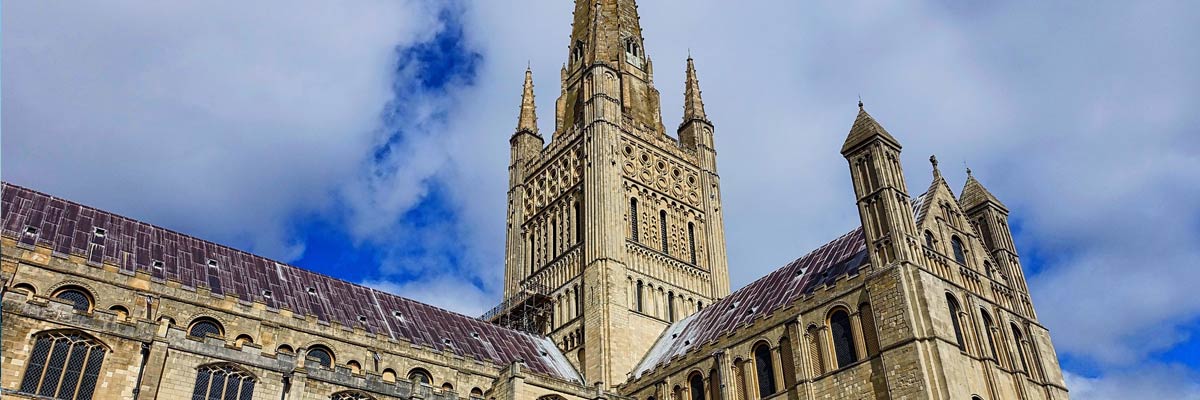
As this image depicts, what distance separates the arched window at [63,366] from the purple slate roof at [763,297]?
2508cm

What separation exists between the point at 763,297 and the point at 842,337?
9363 millimetres

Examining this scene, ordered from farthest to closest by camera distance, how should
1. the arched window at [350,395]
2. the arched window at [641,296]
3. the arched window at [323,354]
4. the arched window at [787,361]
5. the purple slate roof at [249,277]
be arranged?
the arched window at [641,296] → the arched window at [323,354] → the purple slate roof at [249,277] → the arched window at [787,361] → the arched window at [350,395]

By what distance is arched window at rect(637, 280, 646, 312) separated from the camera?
50409mm

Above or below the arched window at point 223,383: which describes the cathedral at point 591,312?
above

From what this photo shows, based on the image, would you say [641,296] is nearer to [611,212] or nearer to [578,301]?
[578,301]

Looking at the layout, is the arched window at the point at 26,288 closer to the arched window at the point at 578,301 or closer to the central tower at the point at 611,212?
the central tower at the point at 611,212

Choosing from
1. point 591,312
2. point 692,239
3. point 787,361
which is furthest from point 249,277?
point 692,239

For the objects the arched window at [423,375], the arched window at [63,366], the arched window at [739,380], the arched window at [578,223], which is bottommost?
the arched window at [63,366]

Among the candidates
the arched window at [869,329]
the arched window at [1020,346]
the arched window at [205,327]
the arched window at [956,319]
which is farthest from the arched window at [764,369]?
the arched window at [205,327]

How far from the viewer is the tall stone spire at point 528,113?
64062 mm

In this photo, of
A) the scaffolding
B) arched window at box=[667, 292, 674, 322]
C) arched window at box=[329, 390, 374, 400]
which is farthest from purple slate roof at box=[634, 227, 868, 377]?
arched window at box=[329, 390, 374, 400]

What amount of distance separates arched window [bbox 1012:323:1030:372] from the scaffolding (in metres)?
27.3

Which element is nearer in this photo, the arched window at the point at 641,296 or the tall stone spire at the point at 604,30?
the arched window at the point at 641,296

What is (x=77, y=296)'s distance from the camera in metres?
33.0
